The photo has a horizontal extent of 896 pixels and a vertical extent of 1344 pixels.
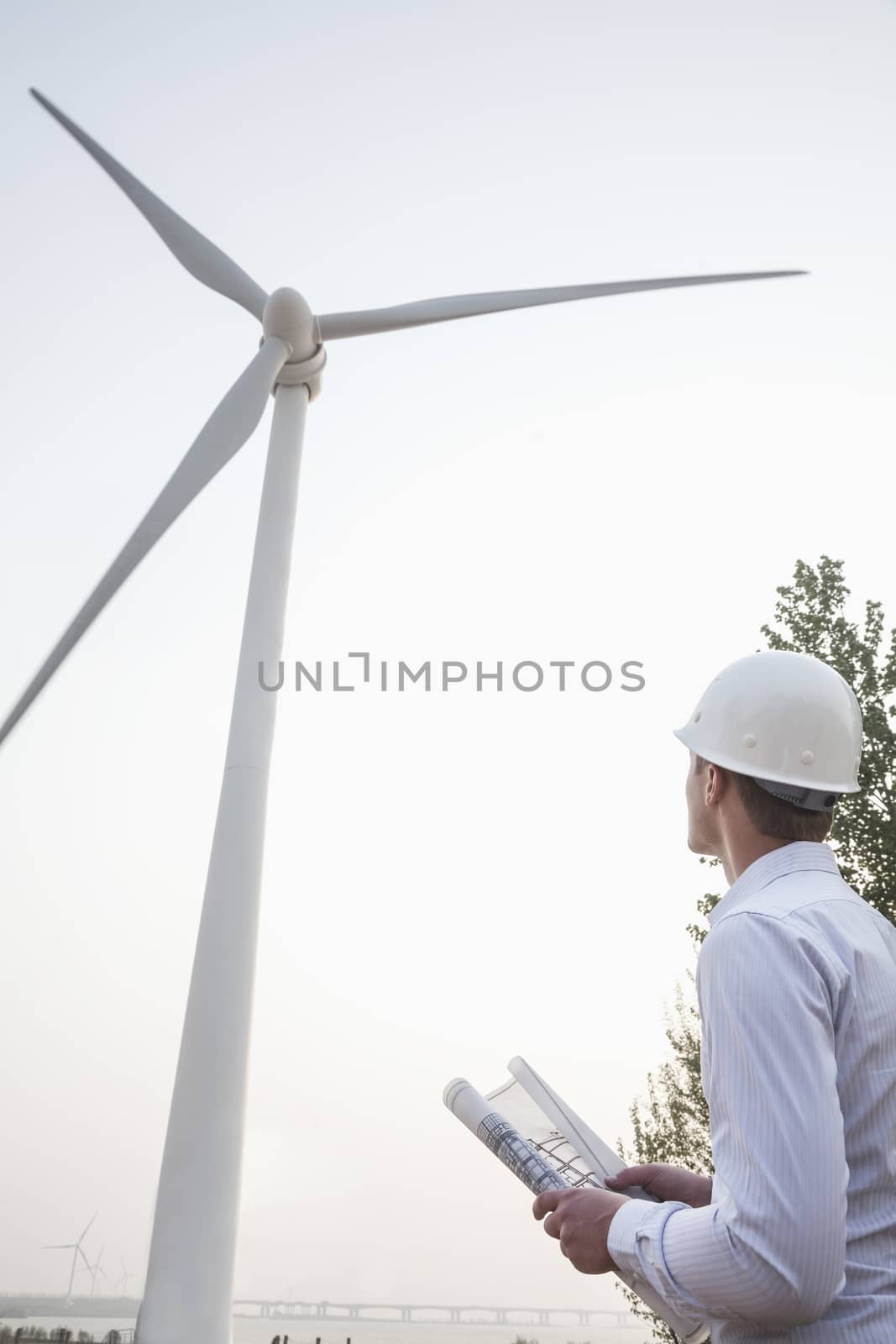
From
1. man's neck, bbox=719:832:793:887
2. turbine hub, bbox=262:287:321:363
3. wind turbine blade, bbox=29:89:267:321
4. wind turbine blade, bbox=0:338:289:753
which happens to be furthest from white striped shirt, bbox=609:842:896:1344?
wind turbine blade, bbox=29:89:267:321

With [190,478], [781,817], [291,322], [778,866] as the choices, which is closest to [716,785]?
[781,817]

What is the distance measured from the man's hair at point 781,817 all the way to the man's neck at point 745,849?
0.07ft

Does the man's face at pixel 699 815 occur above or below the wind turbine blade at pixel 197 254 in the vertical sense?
below

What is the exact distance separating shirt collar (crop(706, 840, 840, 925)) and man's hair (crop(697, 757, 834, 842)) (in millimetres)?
108

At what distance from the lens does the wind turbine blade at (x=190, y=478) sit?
14070 mm

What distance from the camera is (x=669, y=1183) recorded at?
3.71m

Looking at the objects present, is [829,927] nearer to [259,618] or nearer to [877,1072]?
[877,1072]

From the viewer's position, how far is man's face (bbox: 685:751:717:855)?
12.7 ft

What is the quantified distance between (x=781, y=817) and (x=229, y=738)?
471 inches

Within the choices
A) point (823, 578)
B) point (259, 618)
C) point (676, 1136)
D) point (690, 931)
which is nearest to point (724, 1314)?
point (259, 618)

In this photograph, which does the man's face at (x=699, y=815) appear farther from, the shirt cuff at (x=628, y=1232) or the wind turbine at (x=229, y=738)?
the wind turbine at (x=229, y=738)

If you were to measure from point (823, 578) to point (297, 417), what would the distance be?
13.7 meters

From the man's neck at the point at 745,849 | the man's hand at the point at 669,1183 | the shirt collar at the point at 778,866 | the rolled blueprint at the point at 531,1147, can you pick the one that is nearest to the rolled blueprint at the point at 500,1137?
the rolled blueprint at the point at 531,1147

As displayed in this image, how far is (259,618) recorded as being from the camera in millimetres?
16000
